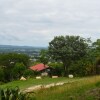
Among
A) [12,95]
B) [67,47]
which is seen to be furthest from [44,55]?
[12,95]

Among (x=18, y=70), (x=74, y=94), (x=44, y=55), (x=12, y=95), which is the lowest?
(x=18, y=70)

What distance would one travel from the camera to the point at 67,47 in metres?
46.9

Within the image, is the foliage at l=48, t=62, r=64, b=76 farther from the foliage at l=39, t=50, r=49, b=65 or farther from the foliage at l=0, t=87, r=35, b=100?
the foliage at l=0, t=87, r=35, b=100

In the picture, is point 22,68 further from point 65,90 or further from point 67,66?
point 65,90

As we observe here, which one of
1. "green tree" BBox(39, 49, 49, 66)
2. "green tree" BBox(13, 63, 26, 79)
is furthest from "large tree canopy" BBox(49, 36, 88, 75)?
"green tree" BBox(13, 63, 26, 79)

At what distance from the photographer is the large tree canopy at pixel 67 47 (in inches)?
1847

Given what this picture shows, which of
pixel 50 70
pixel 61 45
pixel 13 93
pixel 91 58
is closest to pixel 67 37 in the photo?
pixel 61 45

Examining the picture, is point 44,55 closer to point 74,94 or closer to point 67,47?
point 67,47

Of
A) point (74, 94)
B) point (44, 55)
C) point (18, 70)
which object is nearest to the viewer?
point (74, 94)

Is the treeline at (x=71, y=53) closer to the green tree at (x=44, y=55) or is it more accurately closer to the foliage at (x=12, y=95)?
the green tree at (x=44, y=55)

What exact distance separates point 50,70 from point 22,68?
456 cm

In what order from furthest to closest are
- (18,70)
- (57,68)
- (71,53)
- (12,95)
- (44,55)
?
(18,70) < (44,55) < (57,68) < (71,53) < (12,95)

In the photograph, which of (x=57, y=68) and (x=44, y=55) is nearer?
(x=57, y=68)

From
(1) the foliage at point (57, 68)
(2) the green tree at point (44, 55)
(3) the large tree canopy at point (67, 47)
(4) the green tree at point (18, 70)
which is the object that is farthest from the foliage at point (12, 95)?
(4) the green tree at point (18, 70)
